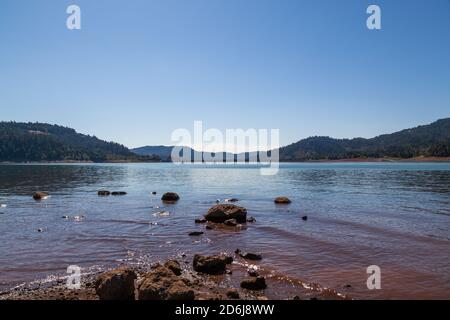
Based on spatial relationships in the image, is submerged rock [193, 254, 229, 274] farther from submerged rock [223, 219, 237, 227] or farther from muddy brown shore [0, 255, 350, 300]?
submerged rock [223, 219, 237, 227]

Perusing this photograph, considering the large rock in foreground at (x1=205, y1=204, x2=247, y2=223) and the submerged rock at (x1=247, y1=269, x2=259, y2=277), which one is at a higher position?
the large rock in foreground at (x1=205, y1=204, x2=247, y2=223)

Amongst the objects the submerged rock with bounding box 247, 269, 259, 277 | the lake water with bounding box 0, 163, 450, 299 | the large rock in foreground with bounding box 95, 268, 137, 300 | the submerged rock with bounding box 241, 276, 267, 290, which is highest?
the large rock in foreground with bounding box 95, 268, 137, 300

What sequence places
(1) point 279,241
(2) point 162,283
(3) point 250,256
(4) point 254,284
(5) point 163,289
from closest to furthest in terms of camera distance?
(5) point 163,289, (2) point 162,283, (4) point 254,284, (3) point 250,256, (1) point 279,241

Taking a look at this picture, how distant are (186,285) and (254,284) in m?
2.71

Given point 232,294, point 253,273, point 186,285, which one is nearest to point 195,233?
point 253,273

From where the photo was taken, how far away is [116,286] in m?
11.8

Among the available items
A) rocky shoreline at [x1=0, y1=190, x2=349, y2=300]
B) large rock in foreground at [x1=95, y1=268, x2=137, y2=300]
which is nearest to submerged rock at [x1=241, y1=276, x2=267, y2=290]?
rocky shoreline at [x1=0, y1=190, x2=349, y2=300]

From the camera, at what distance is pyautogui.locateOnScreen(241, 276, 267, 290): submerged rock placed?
13.1m

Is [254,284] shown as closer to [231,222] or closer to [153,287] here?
[153,287]

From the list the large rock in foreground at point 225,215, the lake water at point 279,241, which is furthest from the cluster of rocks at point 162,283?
the large rock in foreground at point 225,215

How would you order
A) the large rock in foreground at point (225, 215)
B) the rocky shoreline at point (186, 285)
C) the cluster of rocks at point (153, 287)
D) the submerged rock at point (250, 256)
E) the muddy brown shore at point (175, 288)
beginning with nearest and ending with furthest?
1. the cluster of rocks at point (153, 287)
2. the muddy brown shore at point (175, 288)
3. the rocky shoreline at point (186, 285)
4. the submerged rock at point (250, 256)
5. the large rock in foreground at point (225, 215)

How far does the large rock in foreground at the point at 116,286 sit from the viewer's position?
1179 cm

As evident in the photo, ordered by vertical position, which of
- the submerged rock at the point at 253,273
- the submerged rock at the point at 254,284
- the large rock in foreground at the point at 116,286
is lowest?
the submerged rock at the point at 253,273

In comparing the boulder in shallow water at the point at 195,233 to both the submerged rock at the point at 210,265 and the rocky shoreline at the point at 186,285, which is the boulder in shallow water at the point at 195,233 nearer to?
the rocky shoreline at the point at 186,285
